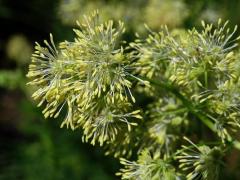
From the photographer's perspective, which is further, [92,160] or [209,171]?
[92,160]

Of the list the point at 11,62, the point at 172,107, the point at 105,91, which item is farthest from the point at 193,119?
the point at 11,62

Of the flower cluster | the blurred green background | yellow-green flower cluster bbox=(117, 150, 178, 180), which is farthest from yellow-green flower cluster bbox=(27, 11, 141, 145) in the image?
the blurred green background

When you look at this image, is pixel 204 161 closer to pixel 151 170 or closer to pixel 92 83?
pixel 151 170

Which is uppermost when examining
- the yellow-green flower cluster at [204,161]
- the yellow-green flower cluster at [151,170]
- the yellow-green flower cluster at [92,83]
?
the yellow-green flower cluster at [92,83]

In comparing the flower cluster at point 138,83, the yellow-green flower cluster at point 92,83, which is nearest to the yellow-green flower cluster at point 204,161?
the flower cluster at point 138,83

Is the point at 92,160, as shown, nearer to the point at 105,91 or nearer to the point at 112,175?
the point at 112,175

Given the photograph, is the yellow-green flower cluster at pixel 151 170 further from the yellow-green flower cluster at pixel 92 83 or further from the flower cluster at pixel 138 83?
the yellow-green flower cluster at pixel 92 83

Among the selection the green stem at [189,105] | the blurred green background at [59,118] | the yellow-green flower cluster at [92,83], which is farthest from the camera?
the blurred green background at [59,118]

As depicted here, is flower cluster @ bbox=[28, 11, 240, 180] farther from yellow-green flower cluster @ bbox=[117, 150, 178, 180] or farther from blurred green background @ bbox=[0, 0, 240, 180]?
blurred green background @ bbox=[0, 0, 240, 180]

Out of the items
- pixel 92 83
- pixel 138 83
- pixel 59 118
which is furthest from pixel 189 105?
pixel 59 118
